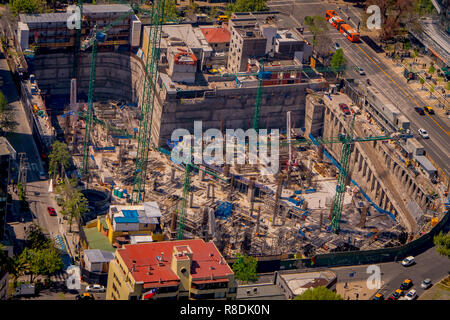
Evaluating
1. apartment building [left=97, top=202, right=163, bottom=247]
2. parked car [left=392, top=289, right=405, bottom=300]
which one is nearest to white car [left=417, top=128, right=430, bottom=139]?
parked car [left=392, top=289, right=405, bottom=300]

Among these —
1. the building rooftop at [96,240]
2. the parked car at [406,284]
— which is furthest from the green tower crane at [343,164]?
the building rooftop at [96,240]

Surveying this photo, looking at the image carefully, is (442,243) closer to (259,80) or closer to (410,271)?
(410,271)

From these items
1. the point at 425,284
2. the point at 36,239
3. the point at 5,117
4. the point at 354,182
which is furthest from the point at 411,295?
the point at 5,117

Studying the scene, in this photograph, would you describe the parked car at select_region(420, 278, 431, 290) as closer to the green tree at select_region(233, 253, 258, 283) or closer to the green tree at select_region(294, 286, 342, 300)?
the green tree at select_region(294, 286, 342, 300)

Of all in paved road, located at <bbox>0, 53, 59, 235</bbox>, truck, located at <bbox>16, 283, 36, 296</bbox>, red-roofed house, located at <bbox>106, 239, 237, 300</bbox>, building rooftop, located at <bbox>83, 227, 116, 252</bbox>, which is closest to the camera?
red-roofed house, located at <bbox>106, 239, 237, 300</bbox>

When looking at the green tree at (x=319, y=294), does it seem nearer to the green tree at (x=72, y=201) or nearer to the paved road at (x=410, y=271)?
the paved road at (x=410, y=271)

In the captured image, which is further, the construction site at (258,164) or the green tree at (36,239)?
the construction site at (258,164)

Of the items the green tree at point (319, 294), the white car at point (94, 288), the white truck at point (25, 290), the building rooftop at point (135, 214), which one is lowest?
the white car at point (94, 288)
